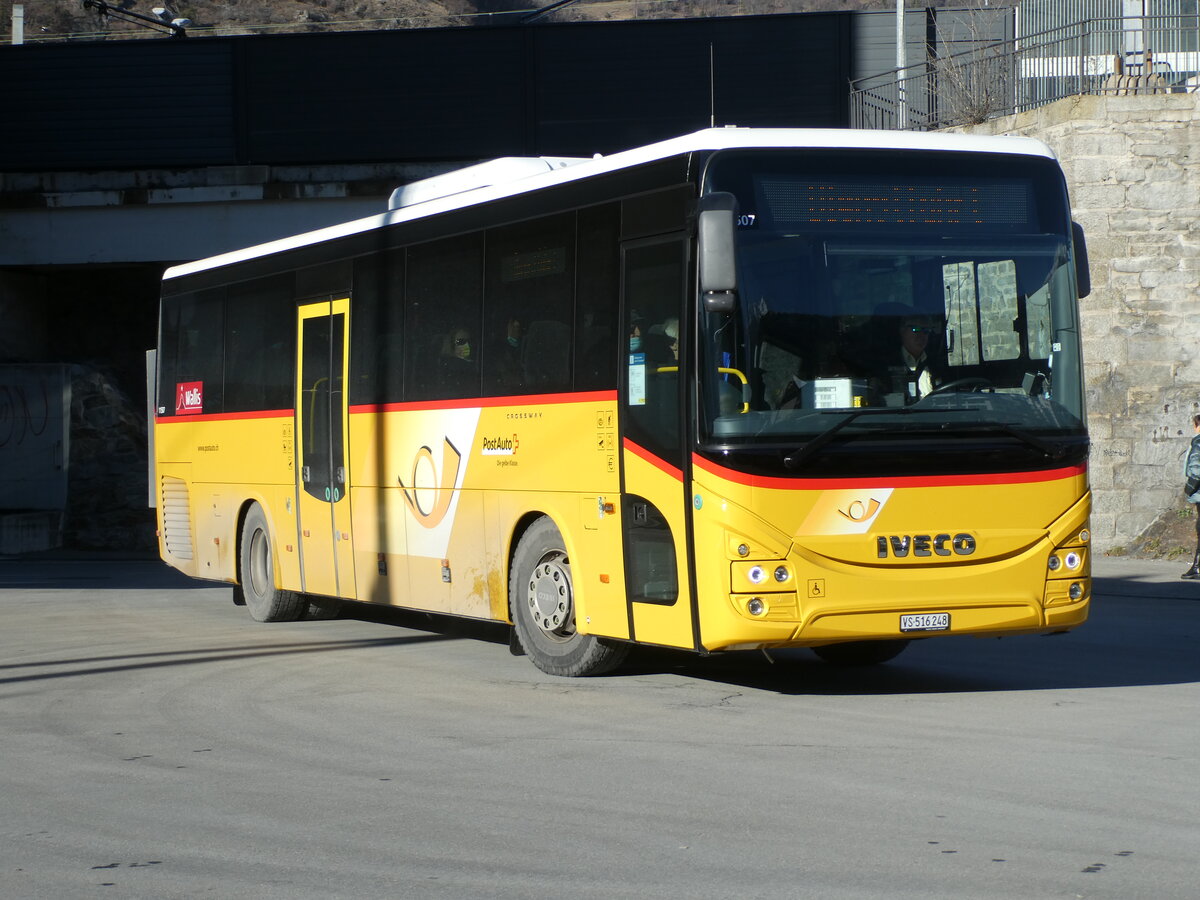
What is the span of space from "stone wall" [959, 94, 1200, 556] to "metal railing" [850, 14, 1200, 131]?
671mm

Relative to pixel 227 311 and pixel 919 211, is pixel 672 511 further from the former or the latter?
pixel 227 311

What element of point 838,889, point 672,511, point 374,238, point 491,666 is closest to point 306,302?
point 374,238

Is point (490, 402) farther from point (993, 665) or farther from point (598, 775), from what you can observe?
point (598, 775)

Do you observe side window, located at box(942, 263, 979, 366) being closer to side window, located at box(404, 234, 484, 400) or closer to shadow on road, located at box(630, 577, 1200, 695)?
shadow on road, located at box(630, 577, 1200, 695)

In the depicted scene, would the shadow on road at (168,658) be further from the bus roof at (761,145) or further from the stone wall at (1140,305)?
the stone wall at (1140,305)

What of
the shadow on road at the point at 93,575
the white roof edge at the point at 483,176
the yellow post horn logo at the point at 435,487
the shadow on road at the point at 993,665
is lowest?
the shadow on road at the point at 93,575

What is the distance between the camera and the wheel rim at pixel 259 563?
15.8 m

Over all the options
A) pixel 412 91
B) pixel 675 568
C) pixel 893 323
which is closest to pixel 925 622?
pixel 675 568

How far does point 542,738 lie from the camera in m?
8.94

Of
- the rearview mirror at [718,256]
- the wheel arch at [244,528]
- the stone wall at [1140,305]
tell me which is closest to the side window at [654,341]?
the rearview mirror at [718,256]

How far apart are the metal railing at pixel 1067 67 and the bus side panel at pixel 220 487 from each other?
12.4 meters

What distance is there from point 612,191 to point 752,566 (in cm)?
261

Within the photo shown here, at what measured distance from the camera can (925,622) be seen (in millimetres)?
9688

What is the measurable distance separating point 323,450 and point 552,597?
3.85 metres
